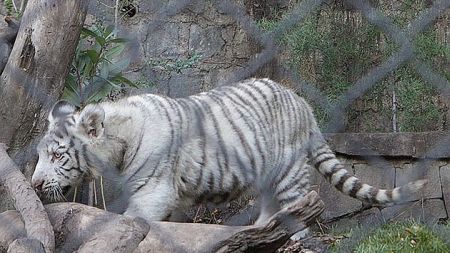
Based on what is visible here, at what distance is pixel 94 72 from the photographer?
2.39m

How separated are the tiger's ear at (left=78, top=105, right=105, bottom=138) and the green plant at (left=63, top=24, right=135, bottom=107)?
349 mm

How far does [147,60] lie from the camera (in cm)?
343

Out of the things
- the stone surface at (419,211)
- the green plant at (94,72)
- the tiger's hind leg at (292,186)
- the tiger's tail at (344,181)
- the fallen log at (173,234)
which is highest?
the green plant at (94,72)

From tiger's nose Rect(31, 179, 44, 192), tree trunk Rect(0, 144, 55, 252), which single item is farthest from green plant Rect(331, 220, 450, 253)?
tree trunk Rect(0, 144, 55, 252)

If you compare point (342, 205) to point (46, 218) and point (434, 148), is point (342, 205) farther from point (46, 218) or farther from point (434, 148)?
point (46, 218)

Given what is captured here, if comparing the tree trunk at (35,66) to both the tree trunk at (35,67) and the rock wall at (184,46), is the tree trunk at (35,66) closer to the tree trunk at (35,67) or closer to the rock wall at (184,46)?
the tree trunk at (35,67)

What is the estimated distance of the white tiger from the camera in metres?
1.97

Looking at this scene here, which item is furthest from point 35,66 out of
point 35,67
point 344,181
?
point 344,181

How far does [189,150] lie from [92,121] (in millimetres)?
264

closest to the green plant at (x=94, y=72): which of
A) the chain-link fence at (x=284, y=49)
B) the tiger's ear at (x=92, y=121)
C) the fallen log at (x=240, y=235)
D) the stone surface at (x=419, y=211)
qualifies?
the chain-link fence at (x=284, y=49)

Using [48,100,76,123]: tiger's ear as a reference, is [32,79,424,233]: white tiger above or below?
below

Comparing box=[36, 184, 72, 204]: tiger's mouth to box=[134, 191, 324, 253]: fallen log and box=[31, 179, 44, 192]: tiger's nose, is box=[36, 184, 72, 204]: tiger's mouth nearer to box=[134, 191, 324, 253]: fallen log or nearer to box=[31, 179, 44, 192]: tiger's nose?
box=[31, 179, 44, 192]: tiger's nose

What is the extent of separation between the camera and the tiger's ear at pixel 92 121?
1.93 metres

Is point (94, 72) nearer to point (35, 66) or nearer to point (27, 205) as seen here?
point (35, 66)
